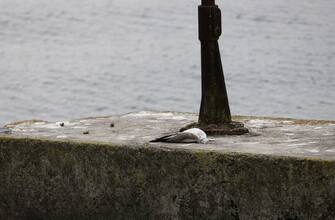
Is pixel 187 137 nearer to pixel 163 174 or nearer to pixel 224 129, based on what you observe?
pixel 163 174

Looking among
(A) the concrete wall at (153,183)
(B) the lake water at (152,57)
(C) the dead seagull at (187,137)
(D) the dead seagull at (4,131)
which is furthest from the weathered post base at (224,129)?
(B) the lake water at (152,57)

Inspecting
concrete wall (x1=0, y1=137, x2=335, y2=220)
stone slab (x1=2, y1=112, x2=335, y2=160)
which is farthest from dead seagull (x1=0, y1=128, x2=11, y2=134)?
concrete wall (x1=0, y1=137, x2=335, y2=220)

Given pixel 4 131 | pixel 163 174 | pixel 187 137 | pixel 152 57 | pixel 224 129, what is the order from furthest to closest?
pixel 152 57 < pixel 4 131 < pixel 224 129 < pixel 187 137 < pixel 163 174

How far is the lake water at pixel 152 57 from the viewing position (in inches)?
746

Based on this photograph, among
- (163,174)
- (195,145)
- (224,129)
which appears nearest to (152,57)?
(224,129)

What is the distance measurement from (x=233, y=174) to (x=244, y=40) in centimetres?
2196

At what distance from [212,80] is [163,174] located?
0.90 m

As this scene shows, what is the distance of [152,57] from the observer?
25609 mm

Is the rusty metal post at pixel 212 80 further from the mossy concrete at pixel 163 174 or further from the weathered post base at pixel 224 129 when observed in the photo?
the mossy concrete at pixel 163 174

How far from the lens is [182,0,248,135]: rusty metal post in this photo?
6.48 m

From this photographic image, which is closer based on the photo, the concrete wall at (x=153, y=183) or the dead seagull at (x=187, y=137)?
the concrete wall at (x=153, y=183)

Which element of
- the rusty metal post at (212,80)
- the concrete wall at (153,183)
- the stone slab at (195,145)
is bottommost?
the concrete wall at (153,183)

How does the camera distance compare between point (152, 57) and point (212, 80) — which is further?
point (152, 57)

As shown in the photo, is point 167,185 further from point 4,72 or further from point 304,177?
point 4,72
